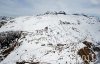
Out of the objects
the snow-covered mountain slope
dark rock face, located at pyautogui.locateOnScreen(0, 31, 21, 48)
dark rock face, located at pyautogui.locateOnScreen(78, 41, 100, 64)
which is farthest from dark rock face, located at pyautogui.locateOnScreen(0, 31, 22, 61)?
dark rock face, located at pyautogui.locateOnScreen(78, 41, 100, 64)

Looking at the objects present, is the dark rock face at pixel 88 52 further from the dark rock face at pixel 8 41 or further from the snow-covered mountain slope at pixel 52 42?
the dark rock face at pixel 8 41

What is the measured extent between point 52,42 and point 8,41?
12950 mm

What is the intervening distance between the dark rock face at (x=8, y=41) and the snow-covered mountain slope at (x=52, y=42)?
2.00 m

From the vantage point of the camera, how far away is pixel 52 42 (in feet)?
139

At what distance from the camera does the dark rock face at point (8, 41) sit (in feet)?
134

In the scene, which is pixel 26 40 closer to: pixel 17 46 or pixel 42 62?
pixel 17 46

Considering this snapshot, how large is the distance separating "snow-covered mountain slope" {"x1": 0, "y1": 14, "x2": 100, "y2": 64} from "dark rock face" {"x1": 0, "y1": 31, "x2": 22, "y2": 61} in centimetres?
200

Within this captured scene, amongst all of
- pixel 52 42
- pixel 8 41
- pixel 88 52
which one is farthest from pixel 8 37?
pixel 88 52

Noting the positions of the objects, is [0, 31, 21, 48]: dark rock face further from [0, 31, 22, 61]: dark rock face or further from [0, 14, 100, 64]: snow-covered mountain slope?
[0, 14, 100, 64]: snow-covered mountain slope

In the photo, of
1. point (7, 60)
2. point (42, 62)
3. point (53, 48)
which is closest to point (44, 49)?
point (53, 48)

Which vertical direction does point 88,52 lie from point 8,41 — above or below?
below

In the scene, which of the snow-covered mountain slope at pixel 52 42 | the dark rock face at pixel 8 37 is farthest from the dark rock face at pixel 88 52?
the dark rock face at pixel 8 37

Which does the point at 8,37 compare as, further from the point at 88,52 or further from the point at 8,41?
the point at 88,52

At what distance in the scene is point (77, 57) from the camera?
3562cm
